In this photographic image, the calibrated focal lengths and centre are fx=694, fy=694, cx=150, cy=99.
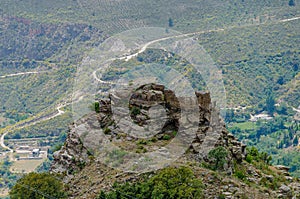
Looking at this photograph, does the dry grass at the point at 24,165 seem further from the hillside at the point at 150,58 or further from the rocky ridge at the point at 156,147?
the rocky ridge at the point at 156,147

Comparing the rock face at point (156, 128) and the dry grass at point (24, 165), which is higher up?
the rock face at point (156, 128)

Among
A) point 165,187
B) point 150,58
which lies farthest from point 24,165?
point 165,187

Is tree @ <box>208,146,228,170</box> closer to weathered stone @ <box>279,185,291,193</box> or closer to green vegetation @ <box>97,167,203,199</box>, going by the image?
green vegetation @ <box>97,167,203,199</box>

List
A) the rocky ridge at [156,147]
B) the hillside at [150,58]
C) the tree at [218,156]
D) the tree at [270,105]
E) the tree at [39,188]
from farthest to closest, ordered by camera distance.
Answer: the tree at [270,105], the hillside at [150,58], the tree at [39,188], the tree at [218,156], the rocky ridge at [156,147]

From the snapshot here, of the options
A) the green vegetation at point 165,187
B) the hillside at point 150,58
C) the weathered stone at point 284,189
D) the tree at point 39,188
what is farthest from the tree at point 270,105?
the green vegetation at point 165,187

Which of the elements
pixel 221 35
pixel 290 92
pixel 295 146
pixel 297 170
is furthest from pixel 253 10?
pixel 297 170

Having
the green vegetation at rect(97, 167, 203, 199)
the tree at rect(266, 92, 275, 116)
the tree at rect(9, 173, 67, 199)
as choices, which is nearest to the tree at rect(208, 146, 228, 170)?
the green vegetation at rect(97, 167, 203, 199)
